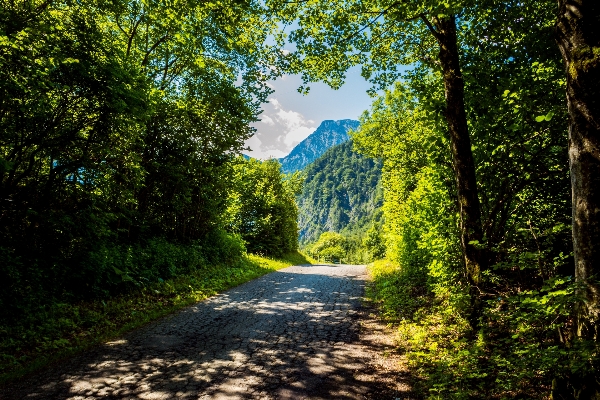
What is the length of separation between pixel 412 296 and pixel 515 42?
23.0 ft

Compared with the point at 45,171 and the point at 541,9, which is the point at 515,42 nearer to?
the point at 541,9

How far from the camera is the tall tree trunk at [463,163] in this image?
582 cm

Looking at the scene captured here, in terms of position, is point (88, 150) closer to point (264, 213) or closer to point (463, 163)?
point (463, 163)

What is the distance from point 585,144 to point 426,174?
5.81 metres

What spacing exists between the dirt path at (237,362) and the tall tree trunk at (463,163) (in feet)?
7.94

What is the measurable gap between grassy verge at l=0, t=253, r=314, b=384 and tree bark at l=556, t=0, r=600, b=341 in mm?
7787

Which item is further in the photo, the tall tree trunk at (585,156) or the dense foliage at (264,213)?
the dense foliage at (264,213)

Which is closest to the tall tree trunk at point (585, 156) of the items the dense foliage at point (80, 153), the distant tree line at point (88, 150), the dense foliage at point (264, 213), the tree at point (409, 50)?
the tree at point (409, 50)

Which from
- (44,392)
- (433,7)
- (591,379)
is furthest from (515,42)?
(44,392)

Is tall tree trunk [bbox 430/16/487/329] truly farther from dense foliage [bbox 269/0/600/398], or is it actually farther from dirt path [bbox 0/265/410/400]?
dirt path [bbox 0/265/410/400]

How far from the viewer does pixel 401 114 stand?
2144cm

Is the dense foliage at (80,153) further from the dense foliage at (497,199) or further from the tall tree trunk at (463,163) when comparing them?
the tall tree trunk at (463,163)

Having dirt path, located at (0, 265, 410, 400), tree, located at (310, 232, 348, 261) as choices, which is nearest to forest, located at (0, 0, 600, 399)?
dirt path, located at (0, 265, 410, 400)

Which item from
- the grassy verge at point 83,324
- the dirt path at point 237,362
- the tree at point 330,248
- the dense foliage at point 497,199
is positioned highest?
the dense foliage at point 497,199
